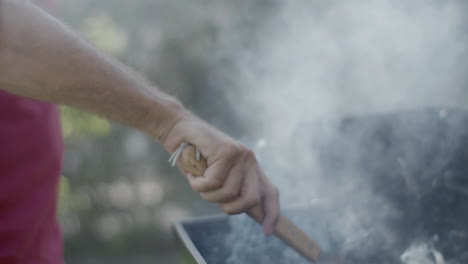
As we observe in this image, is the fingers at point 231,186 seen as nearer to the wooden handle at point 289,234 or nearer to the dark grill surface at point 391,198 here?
the wooden handle at point 289,234

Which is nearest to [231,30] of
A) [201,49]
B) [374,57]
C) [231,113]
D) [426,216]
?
[201,49]

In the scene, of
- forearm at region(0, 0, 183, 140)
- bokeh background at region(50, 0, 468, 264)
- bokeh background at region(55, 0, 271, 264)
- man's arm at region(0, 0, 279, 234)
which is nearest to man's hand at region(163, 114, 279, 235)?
man's arm at region(0, 0, 279, 234)

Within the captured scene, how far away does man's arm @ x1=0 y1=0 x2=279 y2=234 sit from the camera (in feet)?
3.02

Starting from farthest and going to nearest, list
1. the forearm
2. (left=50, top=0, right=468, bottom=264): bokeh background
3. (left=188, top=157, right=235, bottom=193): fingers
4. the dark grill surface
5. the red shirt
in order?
(left=50, top=0, right=468, bottom=264): bokeh background, the red shirt, the dark grill surface, (left=188, top=157, right=235, bottom=193): fingers, the forearm

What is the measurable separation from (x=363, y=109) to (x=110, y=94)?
142cm

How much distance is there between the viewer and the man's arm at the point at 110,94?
0.92 meters

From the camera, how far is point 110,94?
1040 millimetres

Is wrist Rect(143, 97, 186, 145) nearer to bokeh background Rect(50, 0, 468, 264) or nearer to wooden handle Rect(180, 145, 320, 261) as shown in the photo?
wooden handle Rect(180, 145, 320, 261)

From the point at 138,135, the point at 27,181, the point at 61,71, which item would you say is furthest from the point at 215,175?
the point at 138,135

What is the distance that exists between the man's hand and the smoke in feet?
0.78

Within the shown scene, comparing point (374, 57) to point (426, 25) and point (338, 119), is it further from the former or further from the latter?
point (338, 119)

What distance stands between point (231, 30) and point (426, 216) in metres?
2.62

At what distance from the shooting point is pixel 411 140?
4.53 feet

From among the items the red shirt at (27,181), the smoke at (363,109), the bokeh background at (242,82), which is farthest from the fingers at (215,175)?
the red shirt at (27,181)
